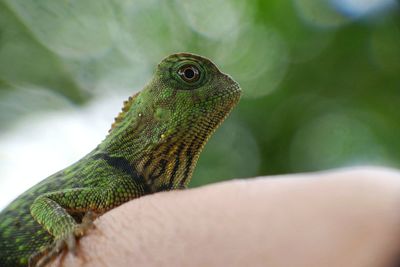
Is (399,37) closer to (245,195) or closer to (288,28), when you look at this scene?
(288,28)

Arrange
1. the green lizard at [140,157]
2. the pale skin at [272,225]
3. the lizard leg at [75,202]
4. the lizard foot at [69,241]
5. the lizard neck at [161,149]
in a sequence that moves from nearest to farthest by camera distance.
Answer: the pale skin at [272,225] < the lizard foot at [69,241] < the lizard leg at [75,202] < the green lizard at [140,157] < the lizard neck at [161,149]

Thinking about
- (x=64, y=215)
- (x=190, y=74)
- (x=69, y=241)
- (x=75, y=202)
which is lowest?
(x=69, y=241)

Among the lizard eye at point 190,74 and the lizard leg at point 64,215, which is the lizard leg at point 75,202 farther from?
the lizard eye at point 190,74

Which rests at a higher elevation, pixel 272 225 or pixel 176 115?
pixel 176 115

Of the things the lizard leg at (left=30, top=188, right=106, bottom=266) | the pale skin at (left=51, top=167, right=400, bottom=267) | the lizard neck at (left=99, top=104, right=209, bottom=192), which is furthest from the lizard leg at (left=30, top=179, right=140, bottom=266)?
the pale skin at (left=51, top=167, right=400, bottom=267)

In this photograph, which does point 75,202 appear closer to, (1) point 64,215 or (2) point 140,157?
(1) point 64,215

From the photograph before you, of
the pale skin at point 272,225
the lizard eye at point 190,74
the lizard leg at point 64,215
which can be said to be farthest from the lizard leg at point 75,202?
the lizard eye at point 190,74

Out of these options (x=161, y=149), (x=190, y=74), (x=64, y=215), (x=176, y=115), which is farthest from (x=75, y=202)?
(x=190, y=74)
